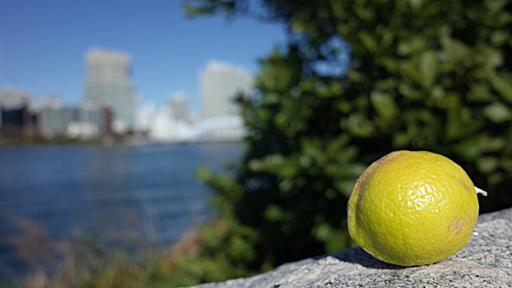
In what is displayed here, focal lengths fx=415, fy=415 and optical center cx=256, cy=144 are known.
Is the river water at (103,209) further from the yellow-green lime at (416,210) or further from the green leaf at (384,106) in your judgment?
the yellow-green lime at (416,210)

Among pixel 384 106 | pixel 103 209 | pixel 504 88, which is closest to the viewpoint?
pixel 504 88

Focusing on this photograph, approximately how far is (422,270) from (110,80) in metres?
142

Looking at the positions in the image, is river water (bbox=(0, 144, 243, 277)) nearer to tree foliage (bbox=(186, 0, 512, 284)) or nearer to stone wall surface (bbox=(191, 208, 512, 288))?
tree foliage (bbox=(186, 0, 512, 284))

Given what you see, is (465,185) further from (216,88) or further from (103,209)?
(216,88)

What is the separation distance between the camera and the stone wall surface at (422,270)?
100cm

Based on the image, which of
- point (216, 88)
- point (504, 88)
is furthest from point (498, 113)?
point (216, 88)

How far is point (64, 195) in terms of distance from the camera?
27.4m

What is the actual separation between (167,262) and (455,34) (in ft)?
16.9

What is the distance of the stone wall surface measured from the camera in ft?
3.30

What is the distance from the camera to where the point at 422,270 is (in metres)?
1.09

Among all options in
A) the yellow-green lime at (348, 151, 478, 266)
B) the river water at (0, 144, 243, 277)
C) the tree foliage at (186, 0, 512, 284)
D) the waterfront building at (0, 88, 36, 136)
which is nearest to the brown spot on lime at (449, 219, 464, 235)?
the yellow-green lime at (348, 151, 478, 266)

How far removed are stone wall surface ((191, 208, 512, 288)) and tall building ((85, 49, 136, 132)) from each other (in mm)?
126976

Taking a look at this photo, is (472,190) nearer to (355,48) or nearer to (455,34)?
(355,48)

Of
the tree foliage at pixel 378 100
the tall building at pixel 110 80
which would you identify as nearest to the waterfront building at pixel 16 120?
the tall building at pixel 110 80
